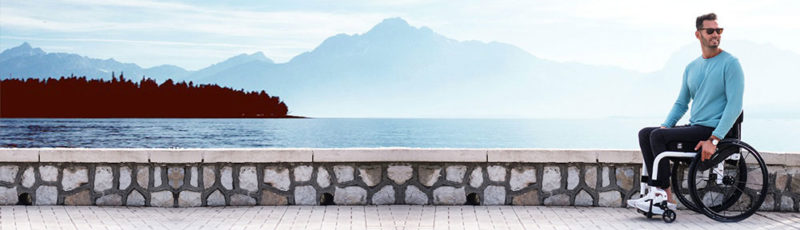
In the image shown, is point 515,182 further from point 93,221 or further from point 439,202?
point 93,221

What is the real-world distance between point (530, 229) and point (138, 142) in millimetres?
70042

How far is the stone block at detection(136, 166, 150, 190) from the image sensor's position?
7504 millimetres

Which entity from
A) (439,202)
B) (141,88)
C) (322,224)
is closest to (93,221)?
(322,224)

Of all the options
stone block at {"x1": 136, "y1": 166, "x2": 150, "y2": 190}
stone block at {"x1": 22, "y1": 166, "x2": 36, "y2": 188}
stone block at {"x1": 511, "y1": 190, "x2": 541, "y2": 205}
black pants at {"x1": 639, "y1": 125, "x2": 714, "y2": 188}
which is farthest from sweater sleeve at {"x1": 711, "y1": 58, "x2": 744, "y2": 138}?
stone block at {"x1": 22, "y1": 166, "x2": 36, "y2": 188}

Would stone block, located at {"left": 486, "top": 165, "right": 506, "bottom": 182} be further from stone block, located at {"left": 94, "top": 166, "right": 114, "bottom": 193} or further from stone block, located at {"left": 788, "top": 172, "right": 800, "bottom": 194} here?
stone block, located at {"left": 94, "top": 166, "right": 114, "bottom": 193}

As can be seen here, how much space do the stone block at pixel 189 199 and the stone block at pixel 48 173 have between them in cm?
115

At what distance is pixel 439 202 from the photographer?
24.5 ft

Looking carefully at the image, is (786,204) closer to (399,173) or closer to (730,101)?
(730,101)

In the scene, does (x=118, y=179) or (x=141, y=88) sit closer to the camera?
(x=118, y=179)

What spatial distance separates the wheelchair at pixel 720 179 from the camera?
6.43 meters

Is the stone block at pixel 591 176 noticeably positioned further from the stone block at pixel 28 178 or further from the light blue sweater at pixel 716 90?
the stone block at pixel 28 178

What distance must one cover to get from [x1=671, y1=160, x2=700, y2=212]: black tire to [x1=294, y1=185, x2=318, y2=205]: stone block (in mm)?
3068

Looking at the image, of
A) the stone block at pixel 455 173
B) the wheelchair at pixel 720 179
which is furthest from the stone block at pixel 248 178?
the wheelchair at pixel 720 179

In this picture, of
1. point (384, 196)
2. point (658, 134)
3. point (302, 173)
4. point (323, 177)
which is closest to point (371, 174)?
point (384, 196)
